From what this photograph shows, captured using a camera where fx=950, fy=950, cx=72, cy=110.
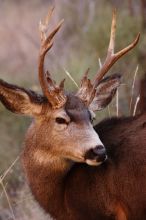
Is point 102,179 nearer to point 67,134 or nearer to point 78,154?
point 78,154

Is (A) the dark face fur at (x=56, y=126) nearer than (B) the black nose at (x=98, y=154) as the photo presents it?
No

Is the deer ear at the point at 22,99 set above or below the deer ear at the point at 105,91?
above

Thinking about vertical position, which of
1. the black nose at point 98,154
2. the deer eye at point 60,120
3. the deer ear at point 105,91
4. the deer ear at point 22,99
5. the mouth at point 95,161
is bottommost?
the deer ear at point 105,91

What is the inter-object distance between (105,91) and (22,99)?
0.97 metres

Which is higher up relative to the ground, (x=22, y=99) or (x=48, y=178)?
(x=22, y=99)

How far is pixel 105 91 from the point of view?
8984mm

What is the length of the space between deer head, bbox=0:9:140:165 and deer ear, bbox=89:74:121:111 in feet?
1.03

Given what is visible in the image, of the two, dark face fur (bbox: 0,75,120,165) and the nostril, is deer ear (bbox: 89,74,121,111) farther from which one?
the nostril

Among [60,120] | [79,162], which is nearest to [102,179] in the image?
[79,162]

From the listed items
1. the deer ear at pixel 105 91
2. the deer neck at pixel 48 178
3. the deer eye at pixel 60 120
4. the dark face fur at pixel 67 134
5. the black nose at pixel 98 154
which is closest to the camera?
the black nose at pixel 98 154

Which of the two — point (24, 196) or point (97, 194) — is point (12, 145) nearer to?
point (24, 196)

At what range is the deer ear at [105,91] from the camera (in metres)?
8.93

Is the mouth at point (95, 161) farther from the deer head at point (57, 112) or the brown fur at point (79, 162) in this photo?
the brown fur at point (79, 162)

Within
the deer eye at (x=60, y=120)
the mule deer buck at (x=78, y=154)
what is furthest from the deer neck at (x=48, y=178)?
the deer eye at (x=60, y=120)
